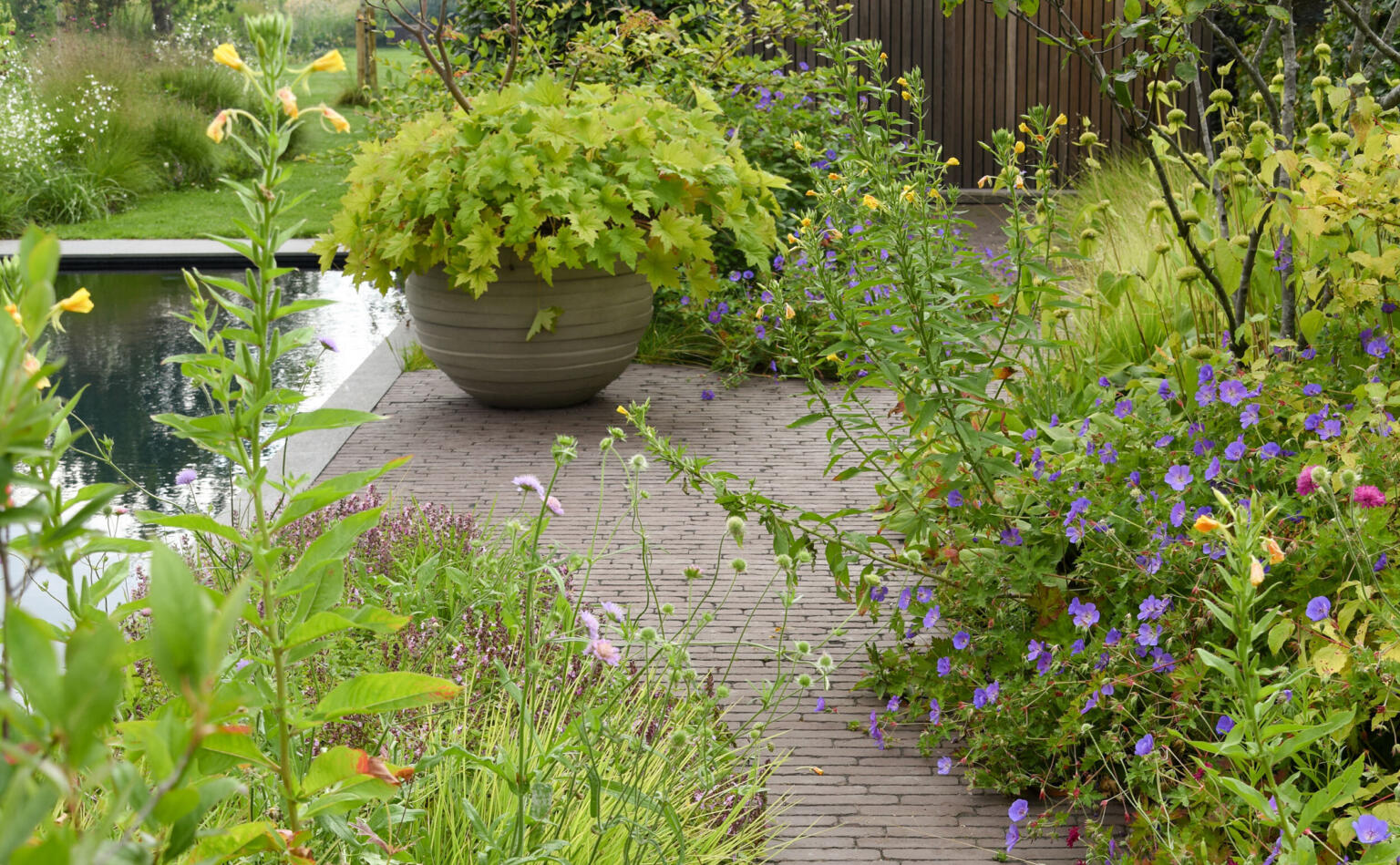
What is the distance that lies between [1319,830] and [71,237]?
35.7 ft

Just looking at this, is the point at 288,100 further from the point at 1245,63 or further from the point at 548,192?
the point at 548,192

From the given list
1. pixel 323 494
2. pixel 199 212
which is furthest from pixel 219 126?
pixel 199 212

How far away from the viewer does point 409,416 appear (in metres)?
5.25

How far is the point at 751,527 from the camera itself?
4016mm

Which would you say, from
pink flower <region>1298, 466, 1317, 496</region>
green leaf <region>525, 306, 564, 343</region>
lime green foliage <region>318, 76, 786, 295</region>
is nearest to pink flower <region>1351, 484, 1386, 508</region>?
pink flower <region>1298, 466, 1317, 496</region>

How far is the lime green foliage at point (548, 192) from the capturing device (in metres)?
4.59

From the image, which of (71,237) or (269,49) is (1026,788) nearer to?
(269,49)

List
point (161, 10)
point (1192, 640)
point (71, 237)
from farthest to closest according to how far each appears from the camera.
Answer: point (161, 10) < point (71, 237) < point (1192, 640)

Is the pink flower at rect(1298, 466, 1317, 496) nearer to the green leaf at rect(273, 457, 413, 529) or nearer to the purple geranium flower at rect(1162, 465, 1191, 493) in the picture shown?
the purple geranium flower at rect(1162, 465, 1191, 493)

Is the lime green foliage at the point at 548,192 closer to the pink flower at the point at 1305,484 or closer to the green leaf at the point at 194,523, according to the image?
the pink flower at the point at 1305,484

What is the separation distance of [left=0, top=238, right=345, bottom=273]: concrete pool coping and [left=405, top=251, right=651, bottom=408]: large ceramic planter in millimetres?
4586

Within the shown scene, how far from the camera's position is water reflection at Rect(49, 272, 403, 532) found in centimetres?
494

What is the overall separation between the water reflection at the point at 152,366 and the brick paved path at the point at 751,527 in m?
0.62

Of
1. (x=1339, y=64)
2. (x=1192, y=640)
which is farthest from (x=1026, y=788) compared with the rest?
(x=1339, y=64)
